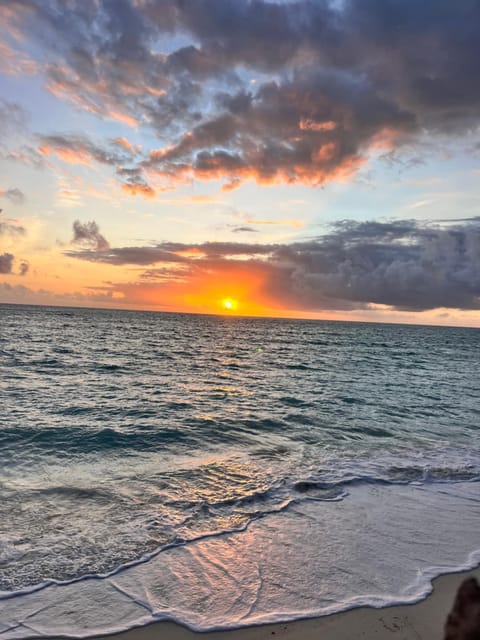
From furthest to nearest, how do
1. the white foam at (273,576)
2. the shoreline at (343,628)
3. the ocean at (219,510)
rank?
the ocean at (219,510) < the white foam at (273,576) < the shoreline at (343,628)

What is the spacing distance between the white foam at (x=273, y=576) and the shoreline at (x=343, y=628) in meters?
0.13

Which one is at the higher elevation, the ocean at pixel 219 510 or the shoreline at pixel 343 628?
the shoreline at pixel 343 628

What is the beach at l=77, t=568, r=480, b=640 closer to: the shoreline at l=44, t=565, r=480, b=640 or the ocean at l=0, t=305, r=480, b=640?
the shoreline at l=44, t=565, r=480, b=640

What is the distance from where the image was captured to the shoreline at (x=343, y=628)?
5359 millimetres

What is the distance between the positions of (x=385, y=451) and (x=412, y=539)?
23.8 ft

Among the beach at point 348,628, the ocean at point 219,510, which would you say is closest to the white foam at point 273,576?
the ocean at point 219,510

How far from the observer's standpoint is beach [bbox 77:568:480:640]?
5359 millimetres

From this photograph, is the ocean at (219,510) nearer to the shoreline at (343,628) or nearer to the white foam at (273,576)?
the white foam at (273,576)

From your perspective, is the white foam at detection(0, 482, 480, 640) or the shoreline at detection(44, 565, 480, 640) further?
the white foam at detection(0, 482, 480, 640)

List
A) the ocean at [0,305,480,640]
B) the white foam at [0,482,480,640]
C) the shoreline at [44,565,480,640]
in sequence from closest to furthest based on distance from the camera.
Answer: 1. the shoreline at [44,565,480,640]
2. the white foam at [0,482,480,640]
3. the ocean at [0,305,480,640]

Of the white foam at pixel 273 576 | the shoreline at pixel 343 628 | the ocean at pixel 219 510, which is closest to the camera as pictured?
the shoreline at pixel 343 628

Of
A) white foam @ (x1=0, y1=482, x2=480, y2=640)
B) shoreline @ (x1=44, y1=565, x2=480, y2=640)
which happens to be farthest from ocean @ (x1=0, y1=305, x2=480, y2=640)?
shoreline @ (x1=44, y1=565, x2=480, y2=640)

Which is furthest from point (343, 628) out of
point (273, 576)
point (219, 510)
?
point (219, 510)

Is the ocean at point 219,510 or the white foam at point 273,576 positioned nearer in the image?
the white foam at point 273,576
